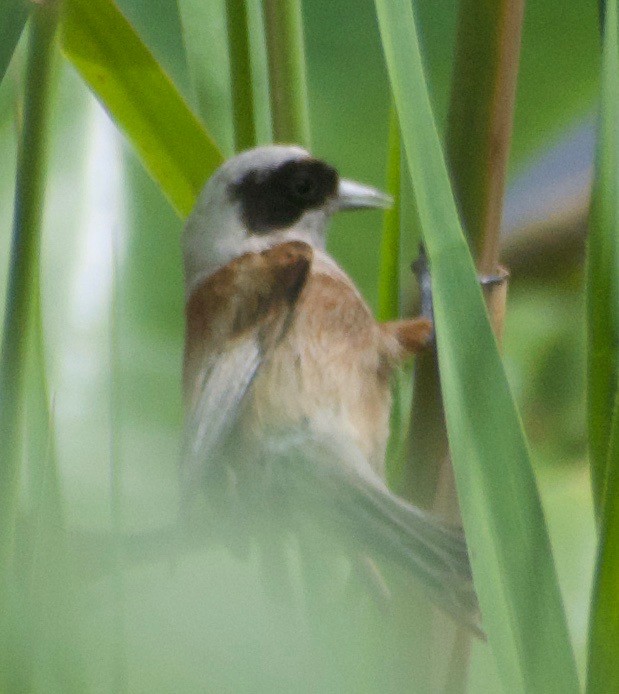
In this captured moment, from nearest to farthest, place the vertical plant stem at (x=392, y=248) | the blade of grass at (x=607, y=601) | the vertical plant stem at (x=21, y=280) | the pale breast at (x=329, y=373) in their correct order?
the blade of grass at (x=607, y=601), the vertical plant stem at (x=21, y=280), the vertical plant stem at (x=392, y=248), the pale breast at (x=329, y=373)

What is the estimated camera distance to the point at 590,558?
2.83 feet

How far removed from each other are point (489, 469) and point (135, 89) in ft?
1.23

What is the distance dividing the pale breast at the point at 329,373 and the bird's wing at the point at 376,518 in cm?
3

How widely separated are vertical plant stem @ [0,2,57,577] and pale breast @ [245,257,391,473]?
0.79 ft

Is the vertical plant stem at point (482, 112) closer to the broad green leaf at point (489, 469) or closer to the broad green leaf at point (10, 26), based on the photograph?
the broad green leaf at point (489, 469)

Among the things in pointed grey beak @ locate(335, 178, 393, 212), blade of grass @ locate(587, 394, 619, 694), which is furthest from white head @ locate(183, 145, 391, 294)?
blade of grass @ locate(587, 394, 619, 694)

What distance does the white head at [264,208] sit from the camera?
74cm

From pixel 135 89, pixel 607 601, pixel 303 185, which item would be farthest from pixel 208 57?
pixel 607 601

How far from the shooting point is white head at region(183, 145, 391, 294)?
744 millimetres

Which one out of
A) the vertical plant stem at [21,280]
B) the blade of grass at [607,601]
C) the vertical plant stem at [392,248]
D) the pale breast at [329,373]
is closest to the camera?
the blade of grass at [607,601]

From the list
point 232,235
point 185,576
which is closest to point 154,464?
point 185,576

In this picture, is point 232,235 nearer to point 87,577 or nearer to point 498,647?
point 87,577

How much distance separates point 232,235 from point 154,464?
234mm

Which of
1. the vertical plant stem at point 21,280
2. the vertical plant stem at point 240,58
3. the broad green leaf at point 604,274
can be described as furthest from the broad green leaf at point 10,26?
the broad green leaf at point 604,274
